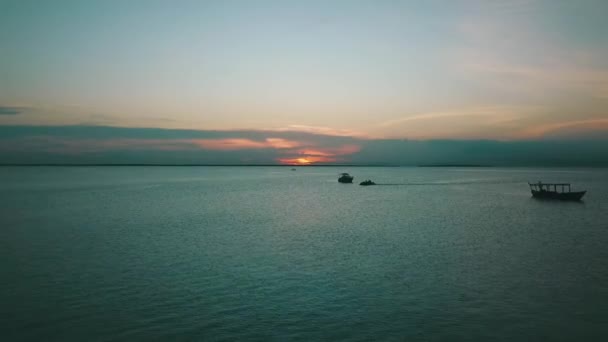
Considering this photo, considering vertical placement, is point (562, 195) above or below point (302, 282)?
above

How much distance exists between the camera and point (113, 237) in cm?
3475

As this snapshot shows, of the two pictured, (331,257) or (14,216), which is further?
(14,216)

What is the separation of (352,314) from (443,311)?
3.66 metres

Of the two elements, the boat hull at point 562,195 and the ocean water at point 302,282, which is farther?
the boat hull at point 562,195

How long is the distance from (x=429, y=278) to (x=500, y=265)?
585 cm

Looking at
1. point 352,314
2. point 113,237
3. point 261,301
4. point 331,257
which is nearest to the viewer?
point 352,314

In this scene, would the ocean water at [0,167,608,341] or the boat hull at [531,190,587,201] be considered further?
the boat hull at [531,190,587,201]

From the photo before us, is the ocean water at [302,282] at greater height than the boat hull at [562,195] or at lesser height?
lesser

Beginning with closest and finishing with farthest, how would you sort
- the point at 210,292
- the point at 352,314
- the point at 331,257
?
the point at 352,314 < the point at 210,292 < the point at 331,257

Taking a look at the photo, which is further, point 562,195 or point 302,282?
point 562,195

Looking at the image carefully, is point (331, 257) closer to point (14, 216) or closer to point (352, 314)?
point (352, 314)

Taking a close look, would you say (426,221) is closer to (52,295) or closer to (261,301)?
(261,301)

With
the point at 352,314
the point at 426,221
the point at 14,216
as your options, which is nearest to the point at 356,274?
the point at 352,314

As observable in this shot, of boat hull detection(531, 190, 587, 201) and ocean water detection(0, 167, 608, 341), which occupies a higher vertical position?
boat hull detection(531, 190, 587, 201)
